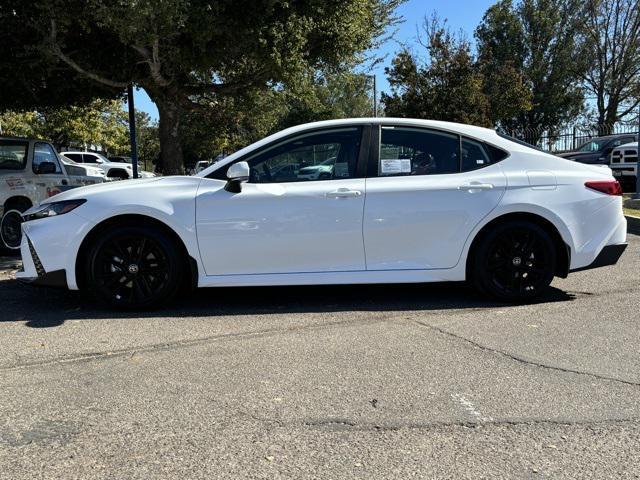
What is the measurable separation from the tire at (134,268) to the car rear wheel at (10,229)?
13.9 feet

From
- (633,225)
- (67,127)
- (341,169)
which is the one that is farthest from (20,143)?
(67,127)

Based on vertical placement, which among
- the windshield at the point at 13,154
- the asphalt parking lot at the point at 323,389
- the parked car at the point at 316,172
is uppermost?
the windshield at the point at 13,154

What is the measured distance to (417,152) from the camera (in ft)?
18.1

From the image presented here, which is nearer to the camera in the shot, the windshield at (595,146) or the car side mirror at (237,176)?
the car side mirror at (237,176)

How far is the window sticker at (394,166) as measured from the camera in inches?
213

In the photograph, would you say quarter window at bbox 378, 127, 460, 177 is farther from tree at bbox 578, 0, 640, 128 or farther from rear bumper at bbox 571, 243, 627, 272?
tree at bbox 578, 0, 640, 128

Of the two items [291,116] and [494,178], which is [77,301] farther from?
[291,116]

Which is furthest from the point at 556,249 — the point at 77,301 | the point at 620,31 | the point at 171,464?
the point at 620,31

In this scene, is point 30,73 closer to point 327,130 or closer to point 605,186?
point 327,130

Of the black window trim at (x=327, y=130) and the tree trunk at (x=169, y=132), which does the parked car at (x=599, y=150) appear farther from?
the black window trim at (x=327, y=130)

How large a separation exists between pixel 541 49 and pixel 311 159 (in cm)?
3489

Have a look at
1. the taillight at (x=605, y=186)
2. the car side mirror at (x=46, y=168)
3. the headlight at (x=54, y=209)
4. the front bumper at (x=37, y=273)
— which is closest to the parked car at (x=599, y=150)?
the taillight at (x=605, y=186)

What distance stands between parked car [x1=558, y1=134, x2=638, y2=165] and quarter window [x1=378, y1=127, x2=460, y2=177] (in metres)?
13.5

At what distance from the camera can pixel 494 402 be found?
11.4 feet
